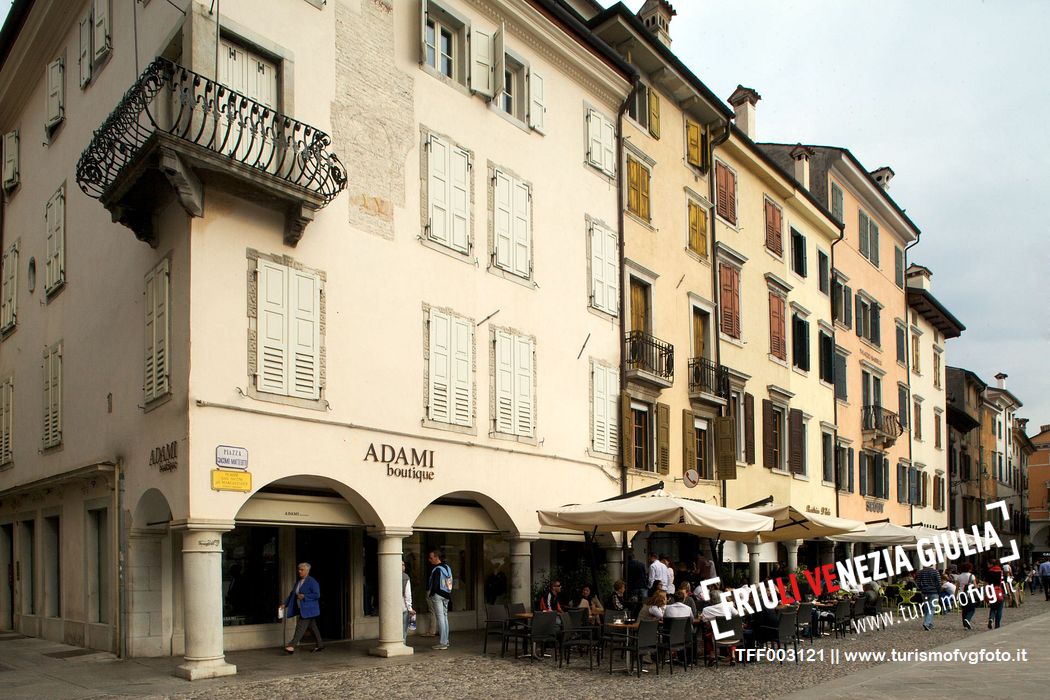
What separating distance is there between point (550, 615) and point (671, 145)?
14617mm

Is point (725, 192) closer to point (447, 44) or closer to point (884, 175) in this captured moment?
point (447, 44)

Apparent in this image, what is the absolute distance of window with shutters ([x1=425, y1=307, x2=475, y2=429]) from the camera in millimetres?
17656

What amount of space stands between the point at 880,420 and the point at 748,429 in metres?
13.3

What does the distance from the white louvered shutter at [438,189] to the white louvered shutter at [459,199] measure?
10 cm

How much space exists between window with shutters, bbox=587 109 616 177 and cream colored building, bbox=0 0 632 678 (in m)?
0.08

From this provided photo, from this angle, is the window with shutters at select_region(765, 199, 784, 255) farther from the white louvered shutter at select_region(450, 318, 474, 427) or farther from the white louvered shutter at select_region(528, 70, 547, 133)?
the white louvered shutter at select_region(450, 318, 474, 427)

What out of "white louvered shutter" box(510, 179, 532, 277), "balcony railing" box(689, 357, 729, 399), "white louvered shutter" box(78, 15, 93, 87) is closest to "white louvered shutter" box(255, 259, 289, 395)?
"white louvered shutter" box(510, 179, 532, 277)

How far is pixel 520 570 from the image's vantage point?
1970 cm

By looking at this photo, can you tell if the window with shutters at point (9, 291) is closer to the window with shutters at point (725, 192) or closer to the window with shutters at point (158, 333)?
the window with shutters at point (158, 333)

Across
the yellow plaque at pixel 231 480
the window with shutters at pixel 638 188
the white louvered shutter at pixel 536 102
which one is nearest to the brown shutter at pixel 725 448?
the window with shutters at pixel 638 188

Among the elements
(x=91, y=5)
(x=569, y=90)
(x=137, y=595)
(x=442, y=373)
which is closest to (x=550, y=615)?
(x=442, y=373)

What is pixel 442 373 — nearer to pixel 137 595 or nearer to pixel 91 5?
pixel 137 595

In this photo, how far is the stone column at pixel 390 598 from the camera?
16297 mm

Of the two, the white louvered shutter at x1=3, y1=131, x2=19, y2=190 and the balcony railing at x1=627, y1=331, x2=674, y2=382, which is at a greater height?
the white louvered shutter at x1=3, y1=131, x2=19, y2=190
